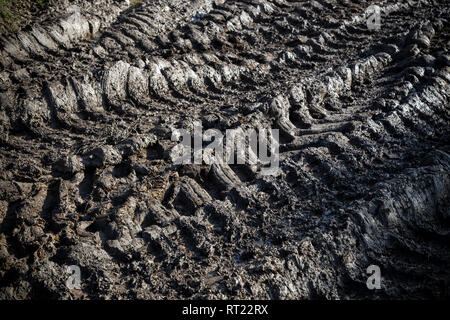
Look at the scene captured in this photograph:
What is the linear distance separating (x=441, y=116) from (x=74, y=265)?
15.9ft

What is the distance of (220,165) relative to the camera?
12.8ft

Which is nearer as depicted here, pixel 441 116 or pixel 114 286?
pixel 114 286

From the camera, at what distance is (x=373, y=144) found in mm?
4117

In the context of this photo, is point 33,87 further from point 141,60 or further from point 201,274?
point 201,274

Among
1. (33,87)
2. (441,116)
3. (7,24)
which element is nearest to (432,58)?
(441,116)

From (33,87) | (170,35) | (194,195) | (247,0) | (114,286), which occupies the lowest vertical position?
(114,286)

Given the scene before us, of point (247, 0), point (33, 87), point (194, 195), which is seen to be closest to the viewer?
point (194, 195)

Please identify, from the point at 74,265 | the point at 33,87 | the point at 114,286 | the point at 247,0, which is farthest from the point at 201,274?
the point at 247,0

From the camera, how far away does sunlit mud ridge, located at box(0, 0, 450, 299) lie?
2.95 m

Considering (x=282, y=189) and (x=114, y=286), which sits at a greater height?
(x=282, y=189)

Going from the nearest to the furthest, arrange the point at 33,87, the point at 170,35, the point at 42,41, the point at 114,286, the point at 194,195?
the point at 114,286 → the point at 194,195 → the point at 33,87 → the point at 42,41 → the point at 170,35

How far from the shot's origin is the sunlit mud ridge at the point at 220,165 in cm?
295

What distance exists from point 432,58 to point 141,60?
15.1 feet

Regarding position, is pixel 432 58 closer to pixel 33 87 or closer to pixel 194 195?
pixel 194 195
